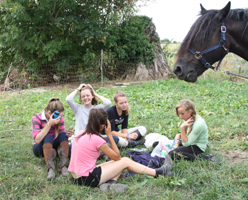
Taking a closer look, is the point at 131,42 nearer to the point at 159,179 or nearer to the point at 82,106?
the point at 82,106

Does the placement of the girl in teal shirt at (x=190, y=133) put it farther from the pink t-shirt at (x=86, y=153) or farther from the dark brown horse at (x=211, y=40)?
the pink t-shirt at (x=86, y=153)

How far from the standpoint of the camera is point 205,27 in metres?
2.34

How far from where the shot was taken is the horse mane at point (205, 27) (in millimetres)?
2293

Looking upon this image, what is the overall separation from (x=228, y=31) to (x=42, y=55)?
8.11 meters

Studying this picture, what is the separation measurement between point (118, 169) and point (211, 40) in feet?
5.82

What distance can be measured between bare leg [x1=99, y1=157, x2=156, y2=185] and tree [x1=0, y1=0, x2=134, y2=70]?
7.33 meters

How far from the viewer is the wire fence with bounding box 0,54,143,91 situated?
9.21m

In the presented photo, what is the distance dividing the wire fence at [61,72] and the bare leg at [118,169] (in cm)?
719

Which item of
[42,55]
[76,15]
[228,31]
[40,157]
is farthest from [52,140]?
[76,15]

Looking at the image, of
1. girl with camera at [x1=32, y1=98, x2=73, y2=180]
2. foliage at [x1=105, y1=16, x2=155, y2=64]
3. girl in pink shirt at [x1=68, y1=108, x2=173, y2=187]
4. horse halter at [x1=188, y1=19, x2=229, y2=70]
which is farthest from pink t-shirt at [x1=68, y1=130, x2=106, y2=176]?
foliage at [x1=105, y1=16, x2=155, y2=64]

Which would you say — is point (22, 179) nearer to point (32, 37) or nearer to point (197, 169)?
point (197, 169)

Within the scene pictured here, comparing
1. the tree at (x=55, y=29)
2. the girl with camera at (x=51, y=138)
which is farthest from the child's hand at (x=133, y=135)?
the tree at (x=55, y=29)

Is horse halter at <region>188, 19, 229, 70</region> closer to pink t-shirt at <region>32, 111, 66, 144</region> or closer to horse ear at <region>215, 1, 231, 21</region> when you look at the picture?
horse ear at <region>215, 1, 231, 21</region>

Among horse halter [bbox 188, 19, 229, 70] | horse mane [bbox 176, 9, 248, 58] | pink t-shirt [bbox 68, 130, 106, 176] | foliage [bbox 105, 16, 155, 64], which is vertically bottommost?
pink t-shirt [bbox 68, 130, 106, 176]
